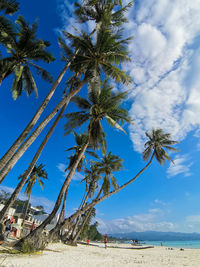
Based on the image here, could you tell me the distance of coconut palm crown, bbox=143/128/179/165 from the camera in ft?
52.7

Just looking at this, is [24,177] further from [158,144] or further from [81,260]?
[158,144]

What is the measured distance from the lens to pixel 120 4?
1104 cm

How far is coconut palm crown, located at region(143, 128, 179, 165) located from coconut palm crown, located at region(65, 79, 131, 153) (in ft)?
19.4

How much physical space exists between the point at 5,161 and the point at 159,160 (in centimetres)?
1358

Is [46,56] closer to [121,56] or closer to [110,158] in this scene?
[121,56]

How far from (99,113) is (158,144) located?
8.09 meters

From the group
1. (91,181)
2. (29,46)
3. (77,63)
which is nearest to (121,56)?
(77,63)

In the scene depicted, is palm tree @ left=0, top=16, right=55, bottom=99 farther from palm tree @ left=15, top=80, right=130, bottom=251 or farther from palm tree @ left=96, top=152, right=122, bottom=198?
palm tree @ left=96, top=152, right=122, bottom=198

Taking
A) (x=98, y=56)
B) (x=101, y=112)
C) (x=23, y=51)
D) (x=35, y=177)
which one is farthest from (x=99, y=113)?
(x=35, y=177)

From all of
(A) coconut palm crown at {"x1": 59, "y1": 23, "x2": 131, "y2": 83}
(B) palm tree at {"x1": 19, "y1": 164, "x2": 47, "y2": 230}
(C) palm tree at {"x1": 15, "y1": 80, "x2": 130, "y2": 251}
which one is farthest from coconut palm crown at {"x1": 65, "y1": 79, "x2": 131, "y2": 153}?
A: (B) palm tree at {"x1": 19, "y1": 164, "x2": 47, "y2": 230}

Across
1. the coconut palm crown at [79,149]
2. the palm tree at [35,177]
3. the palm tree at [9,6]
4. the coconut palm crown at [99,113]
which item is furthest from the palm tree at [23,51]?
the palm tree at [35,177]

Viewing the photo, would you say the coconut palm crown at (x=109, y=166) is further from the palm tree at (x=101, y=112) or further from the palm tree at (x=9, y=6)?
the palm tree at (x=9, y=6)

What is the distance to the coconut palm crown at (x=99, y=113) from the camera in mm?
11828

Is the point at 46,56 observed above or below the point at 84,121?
above
